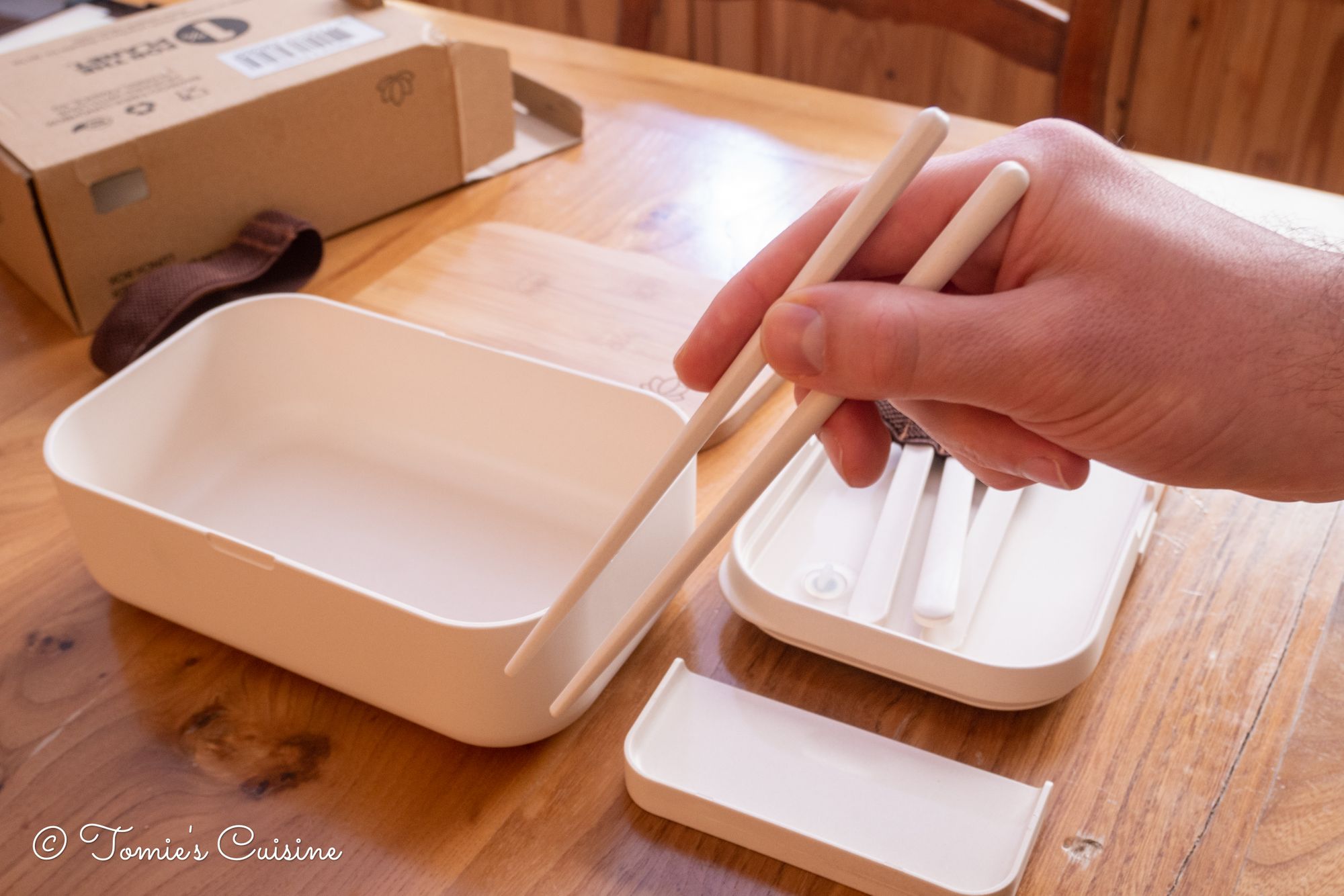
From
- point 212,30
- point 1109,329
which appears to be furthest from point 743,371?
point 212,30

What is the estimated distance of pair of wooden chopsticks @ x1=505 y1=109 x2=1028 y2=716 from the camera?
355 mm

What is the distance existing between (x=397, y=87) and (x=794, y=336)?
60 centimetres

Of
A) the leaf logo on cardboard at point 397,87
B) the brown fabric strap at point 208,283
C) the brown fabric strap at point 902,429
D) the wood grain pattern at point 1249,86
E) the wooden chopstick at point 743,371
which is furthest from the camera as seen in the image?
the wood grain pattern at point 1249,86

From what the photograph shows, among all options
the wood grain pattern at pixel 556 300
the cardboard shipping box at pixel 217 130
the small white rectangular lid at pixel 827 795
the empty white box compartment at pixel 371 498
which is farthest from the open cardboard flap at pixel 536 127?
the small white rectangular lid at pixel 827 795

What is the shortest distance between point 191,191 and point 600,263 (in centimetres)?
29

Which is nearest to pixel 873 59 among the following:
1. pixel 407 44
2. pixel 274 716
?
pixel 407 44

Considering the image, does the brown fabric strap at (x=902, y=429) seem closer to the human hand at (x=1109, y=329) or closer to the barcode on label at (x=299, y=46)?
the human hand at (x=1109, y=329)

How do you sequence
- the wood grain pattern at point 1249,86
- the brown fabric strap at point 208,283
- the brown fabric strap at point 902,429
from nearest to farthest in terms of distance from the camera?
the brown fabric strap at point 902,429, the brown fabric strap at point 208,283, the wood grain pattern at point 1249,86

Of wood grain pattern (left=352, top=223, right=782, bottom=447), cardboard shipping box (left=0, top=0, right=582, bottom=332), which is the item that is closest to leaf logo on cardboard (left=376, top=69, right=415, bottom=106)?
cardboard shipping box (left=0, top=0, right=582, bottom=332)

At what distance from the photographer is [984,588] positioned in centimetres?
57

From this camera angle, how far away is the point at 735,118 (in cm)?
107

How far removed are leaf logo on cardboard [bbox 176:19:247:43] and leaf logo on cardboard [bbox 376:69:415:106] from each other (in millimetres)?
124

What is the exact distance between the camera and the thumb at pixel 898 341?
15.8 inches

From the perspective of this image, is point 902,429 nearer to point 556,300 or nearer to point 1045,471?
point 1045,471
